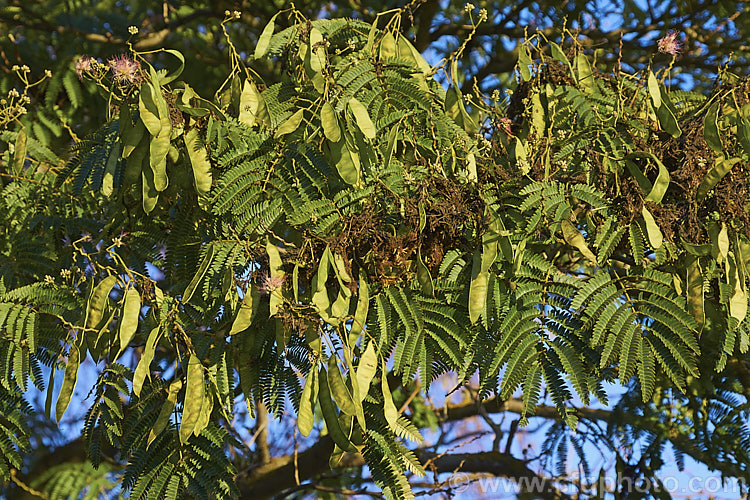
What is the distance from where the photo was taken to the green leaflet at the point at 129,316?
89.7 inches

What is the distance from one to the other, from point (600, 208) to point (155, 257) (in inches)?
52.7

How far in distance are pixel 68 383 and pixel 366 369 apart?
755 mm

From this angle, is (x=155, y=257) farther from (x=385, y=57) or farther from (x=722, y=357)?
(x=722, y=357)

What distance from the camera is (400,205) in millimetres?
2436

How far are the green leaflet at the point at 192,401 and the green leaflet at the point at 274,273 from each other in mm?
243

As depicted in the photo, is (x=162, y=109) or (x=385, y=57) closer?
(x=162, y=109)

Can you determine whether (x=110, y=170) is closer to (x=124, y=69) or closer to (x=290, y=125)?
(x=124, y=69)

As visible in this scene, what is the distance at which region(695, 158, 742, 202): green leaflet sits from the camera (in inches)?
94.7

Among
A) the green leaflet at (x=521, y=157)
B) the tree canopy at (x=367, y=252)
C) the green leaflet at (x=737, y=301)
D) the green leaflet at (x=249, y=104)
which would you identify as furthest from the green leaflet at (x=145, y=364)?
the green leaflet at (x=737, y=301)

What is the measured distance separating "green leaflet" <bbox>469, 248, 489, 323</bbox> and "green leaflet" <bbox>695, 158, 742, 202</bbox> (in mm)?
653

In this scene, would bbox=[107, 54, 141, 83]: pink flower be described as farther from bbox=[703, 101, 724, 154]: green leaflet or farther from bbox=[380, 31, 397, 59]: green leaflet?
bbox=[703, 101, 724, 154]: green leaflet

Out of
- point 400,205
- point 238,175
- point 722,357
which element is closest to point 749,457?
point 722,357

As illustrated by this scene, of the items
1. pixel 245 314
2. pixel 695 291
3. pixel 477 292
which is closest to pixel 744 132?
pixel 695 291

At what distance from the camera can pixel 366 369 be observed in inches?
88.1
